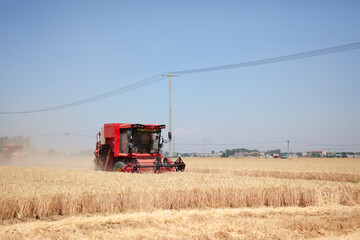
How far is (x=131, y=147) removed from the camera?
812 inches

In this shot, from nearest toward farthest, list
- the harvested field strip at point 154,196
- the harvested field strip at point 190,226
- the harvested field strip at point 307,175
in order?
the harvested field strip at point 190,226 → the harvested field strip at point 154,196 → the harvested field strip at point 307,175

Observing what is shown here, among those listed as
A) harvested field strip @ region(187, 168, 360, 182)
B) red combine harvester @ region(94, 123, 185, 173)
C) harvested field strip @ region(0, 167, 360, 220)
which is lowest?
harvested field strip @ region(187, 168, 360, 182)

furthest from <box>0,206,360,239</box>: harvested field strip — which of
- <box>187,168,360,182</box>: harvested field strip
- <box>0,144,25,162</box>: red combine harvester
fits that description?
<box>0,144,25,162</box>: red combine harvester

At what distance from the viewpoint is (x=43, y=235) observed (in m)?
7.61

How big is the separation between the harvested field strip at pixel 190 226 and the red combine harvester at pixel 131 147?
9698mm

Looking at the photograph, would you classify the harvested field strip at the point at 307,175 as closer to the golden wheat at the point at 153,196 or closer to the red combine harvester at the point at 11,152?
the golden wheat at the point at 153,196

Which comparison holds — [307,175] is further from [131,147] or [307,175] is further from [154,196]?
[154,196]

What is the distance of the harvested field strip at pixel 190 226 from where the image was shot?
7.77 metres

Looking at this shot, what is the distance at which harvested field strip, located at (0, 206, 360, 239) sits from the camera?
25.5ft

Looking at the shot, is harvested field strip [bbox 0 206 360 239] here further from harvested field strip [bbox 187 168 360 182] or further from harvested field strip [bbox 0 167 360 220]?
harvested field strip [bbox 187 168 360 182]

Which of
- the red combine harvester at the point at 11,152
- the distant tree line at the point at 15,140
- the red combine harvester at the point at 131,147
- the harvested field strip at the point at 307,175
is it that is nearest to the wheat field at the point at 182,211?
the red combine harvester at the point at 131,147

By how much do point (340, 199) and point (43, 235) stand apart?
393 inches

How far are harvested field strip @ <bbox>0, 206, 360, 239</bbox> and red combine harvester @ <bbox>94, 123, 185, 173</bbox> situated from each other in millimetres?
9698

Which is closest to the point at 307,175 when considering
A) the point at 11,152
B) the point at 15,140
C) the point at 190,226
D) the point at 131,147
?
the point at 131,147
